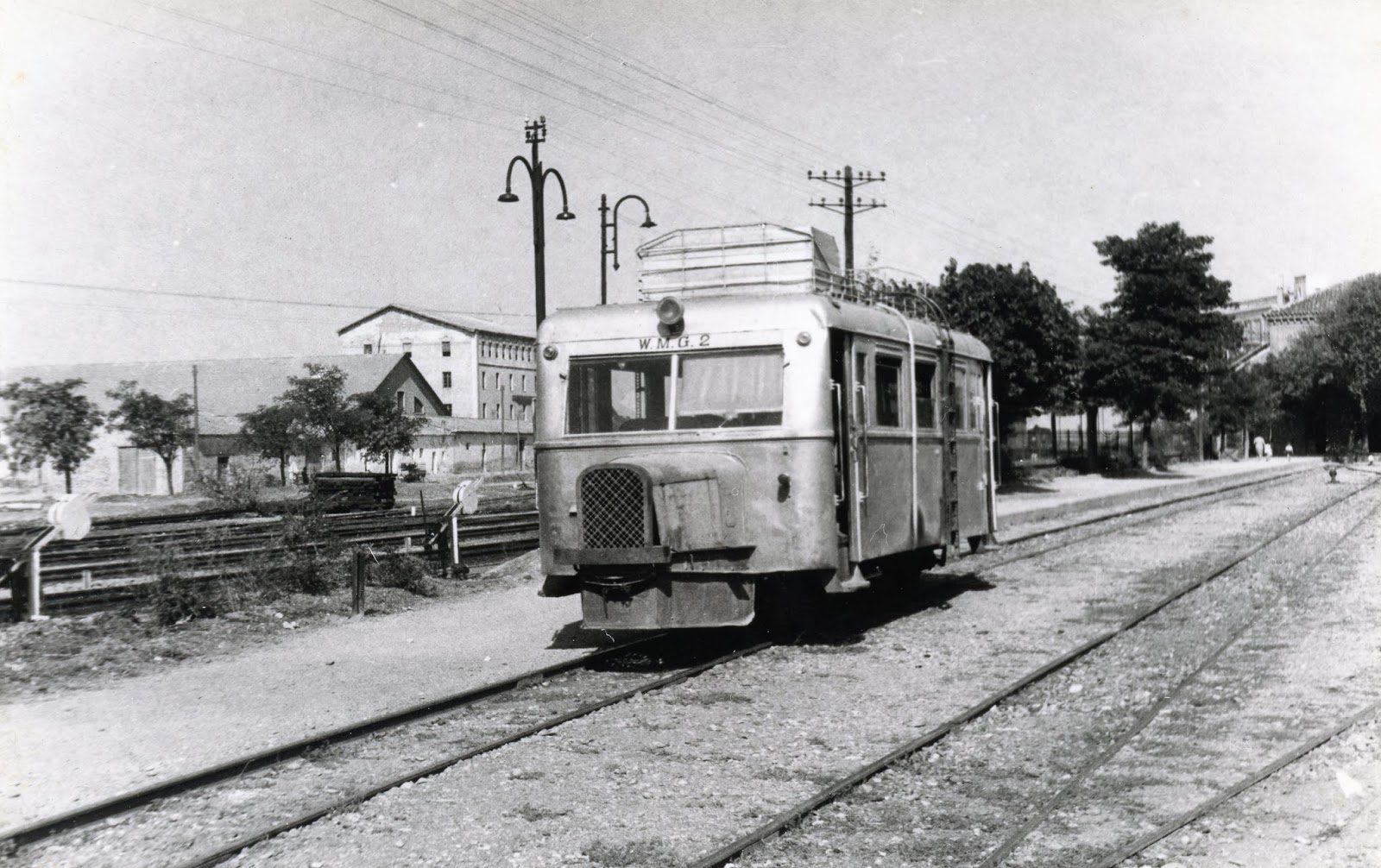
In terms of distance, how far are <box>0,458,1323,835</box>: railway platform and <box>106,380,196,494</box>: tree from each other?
111ft

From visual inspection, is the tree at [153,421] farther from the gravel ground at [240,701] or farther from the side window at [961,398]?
the side window at [961,398]

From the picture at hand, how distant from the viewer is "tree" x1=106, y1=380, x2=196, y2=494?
42750mm

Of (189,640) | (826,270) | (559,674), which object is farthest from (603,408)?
(189,640)

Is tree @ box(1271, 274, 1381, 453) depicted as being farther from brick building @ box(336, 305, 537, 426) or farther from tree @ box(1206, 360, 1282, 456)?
brick building @ box(336, 305, 537, 426)

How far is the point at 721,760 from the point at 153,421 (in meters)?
41.4

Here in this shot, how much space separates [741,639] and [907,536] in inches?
71.0

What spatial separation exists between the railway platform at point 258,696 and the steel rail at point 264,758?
274 millimetres

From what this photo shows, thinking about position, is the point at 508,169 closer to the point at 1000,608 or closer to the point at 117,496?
the point at 1000,608

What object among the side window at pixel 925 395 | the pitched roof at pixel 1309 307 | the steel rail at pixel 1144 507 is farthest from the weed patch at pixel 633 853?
the pitched roof at pixel 1309 307

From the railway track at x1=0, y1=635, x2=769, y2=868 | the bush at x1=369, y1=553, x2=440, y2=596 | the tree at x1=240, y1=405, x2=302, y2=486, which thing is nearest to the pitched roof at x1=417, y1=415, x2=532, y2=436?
the tree at x1=240, y1=405, x2=302, y2=486

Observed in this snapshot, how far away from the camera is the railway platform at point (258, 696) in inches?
250

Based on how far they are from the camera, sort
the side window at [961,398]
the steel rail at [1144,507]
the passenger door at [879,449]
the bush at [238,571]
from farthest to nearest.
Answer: the steel rail at [1144,507] → the side window at [961,398] → the bush at [238,571] → the passenger door at [879,449]

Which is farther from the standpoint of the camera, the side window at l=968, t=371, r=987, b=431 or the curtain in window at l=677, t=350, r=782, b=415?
the side window at l=968, t=371, r=987, b=431

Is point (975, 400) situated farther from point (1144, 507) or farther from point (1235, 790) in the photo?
point (1144, 507)
